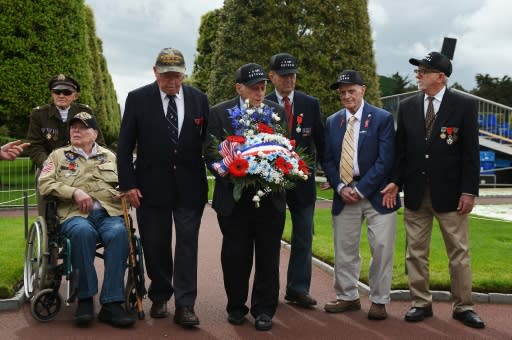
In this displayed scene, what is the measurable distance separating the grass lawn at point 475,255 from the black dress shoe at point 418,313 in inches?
35.2

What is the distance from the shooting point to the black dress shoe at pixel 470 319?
5306 millimetres

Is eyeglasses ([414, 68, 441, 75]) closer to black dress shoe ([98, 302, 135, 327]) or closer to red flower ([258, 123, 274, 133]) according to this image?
red flower ([258, 123, 274, 133])

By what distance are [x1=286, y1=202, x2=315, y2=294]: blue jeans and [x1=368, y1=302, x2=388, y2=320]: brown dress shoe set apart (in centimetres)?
75

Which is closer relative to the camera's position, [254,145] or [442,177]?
[254,145]

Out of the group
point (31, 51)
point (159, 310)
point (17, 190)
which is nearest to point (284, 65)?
point (159, 310)

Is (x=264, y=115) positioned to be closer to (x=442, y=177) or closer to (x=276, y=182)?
(x=276, y=182)

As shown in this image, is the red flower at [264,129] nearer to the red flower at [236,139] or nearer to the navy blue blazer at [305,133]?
the red flower at [236,139]

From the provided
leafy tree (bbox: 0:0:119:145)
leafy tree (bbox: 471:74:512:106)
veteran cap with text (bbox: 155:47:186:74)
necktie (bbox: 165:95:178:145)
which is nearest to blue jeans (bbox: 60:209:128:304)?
necktie (bbox: 165:95:178:145)

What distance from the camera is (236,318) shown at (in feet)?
17.9

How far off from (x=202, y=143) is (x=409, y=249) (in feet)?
6.98

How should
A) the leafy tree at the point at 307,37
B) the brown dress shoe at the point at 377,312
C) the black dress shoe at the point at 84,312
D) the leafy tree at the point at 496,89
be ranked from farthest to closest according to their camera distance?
1. the leafy tree at the point at 496,89
2. the leafy tree at the point at 307,37
3. the brown dress shoe at the point at 377,312
4. the black dress shoe at the point at 84,312

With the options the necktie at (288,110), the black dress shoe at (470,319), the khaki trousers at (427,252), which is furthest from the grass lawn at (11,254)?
the black dress shoe at (470,319)

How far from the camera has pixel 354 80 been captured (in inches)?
223

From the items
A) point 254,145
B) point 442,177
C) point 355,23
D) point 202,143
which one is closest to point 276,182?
point 254,145
